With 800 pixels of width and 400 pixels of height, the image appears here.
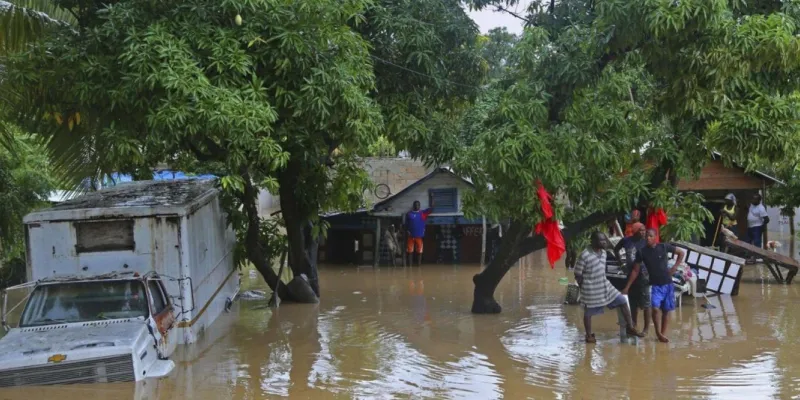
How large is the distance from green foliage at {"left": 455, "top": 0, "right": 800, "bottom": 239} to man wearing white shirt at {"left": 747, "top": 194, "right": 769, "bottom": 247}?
24.8 feet

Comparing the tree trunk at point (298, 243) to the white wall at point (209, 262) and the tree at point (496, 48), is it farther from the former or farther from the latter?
the tree at point (496, 48)

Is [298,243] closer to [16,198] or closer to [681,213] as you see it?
[16,198]

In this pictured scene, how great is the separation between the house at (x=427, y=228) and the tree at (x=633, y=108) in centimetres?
895

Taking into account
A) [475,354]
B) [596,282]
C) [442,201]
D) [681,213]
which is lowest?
[475,354]

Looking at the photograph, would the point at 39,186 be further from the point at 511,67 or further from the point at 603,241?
the point at 603,241

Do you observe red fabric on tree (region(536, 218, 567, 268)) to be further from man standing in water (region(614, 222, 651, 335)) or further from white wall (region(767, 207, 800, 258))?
white wall (region(767, 207, 800, 258))

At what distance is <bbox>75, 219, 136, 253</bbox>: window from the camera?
9962mm

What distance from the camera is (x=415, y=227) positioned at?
2103 centimetres

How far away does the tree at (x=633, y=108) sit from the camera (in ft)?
32.3

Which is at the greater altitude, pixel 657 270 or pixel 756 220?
pixel 756 220

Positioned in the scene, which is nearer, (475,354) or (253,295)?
(475,354)

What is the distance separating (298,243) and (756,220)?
34.2 ft

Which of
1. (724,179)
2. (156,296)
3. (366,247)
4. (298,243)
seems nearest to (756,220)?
(724,179)

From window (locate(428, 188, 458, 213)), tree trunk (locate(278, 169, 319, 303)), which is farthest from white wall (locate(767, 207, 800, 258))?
tree trunk (locate(278, 169, 319, 303))
